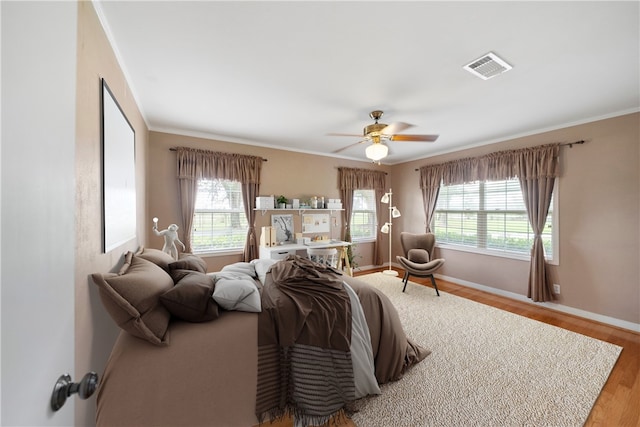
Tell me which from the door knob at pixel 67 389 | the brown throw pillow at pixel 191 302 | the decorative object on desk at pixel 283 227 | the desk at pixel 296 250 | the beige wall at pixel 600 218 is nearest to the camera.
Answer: the door knob at pixel 67 389

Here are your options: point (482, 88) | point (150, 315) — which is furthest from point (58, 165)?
point (482, 88)

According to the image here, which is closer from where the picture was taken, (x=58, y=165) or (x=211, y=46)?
(x=58, y=165)

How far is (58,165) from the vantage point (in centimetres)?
62

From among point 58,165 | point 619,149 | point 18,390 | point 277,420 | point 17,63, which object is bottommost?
point 277,420

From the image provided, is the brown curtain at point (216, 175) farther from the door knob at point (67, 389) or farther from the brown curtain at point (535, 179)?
the brown curtain at point (535, 179)

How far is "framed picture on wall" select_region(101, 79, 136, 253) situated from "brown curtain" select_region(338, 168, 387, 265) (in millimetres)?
3753

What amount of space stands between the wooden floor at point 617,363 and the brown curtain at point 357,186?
1794 millimetres

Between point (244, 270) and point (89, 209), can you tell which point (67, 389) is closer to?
point (89, 209)

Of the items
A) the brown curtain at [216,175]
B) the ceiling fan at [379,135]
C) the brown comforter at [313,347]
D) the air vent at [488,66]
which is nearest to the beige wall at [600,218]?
the ceiling fan at [379,135]

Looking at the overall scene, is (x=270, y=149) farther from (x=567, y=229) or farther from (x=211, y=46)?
(x=567, y=229)

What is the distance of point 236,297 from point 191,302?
279 millimetres

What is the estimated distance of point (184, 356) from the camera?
55.9 inches

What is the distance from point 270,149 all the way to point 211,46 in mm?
2650

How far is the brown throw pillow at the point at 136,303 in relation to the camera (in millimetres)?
1317
